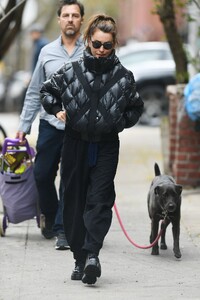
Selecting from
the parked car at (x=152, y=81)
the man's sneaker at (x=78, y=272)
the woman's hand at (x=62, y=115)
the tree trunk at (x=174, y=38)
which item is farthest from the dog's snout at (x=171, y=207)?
the parked car at (x=152, y=81)

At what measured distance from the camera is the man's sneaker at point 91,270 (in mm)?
6231

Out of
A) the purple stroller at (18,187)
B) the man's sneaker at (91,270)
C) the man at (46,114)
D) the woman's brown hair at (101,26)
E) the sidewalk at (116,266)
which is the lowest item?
the sidewalk at (116,266)

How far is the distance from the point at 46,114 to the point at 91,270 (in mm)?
1913

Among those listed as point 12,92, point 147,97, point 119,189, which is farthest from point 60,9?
point 12,92

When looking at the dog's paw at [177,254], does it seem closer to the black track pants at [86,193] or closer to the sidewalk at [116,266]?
the sidewalk at [116,266]

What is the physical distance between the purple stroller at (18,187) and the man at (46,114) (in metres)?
0.25

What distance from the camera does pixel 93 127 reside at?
6.23 metres

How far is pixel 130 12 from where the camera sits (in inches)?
2482

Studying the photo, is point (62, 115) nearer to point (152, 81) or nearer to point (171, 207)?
point (171, 207)

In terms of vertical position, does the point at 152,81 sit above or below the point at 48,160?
above

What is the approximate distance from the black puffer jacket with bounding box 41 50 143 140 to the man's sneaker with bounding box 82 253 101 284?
85 centimetres

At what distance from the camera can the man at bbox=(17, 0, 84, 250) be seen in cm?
764

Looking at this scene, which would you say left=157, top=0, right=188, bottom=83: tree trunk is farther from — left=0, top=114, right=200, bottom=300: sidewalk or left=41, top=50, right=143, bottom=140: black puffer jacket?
left=41, top=50, right=143, bottom=140: black puffer jacket

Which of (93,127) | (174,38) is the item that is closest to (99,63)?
(93,127)
